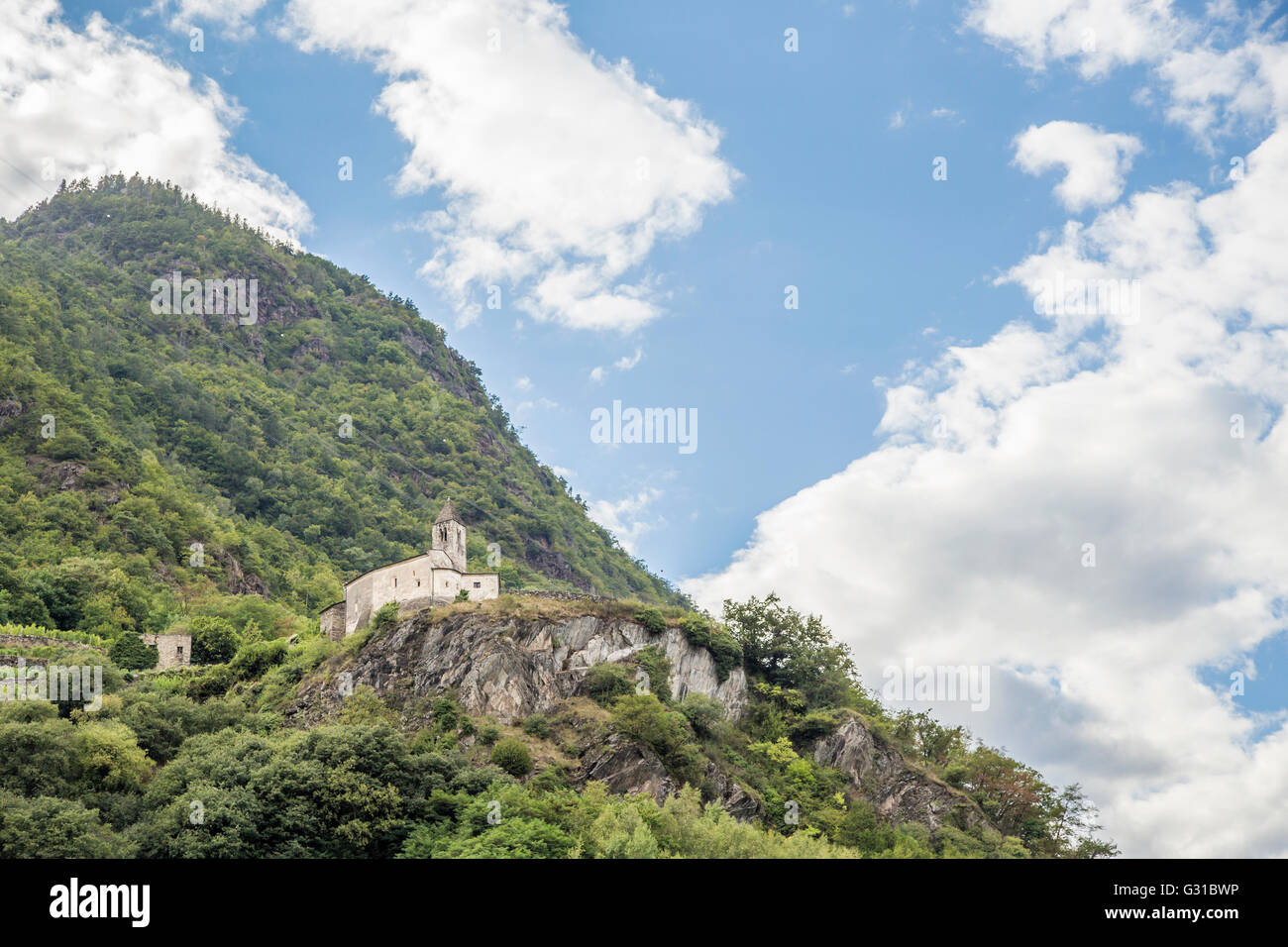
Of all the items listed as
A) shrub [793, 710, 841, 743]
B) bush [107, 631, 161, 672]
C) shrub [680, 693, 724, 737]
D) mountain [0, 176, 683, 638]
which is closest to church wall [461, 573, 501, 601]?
shrub [680, 693, 724, 737]

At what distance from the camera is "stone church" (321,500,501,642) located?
66562 millimetres

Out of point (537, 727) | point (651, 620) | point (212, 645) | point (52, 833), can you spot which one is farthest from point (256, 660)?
point (651, 620)

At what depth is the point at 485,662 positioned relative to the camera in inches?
2419

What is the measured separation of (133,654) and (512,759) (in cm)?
2966

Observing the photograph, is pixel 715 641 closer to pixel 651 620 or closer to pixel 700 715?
pixel 651 620

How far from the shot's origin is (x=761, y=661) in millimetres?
A: 79250

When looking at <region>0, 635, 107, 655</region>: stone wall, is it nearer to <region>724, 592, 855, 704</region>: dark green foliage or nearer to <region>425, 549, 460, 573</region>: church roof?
<region>425, 549, 460, 573</region>: church roof

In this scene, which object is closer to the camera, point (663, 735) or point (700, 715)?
point (663, 735)

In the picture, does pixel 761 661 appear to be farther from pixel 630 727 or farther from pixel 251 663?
pixel 251 663

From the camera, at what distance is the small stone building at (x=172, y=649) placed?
72875mm

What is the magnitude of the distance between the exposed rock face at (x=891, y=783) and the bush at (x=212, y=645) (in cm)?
3971

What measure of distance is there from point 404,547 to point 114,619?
56.6m

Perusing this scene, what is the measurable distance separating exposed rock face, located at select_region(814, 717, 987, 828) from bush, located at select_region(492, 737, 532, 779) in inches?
974
